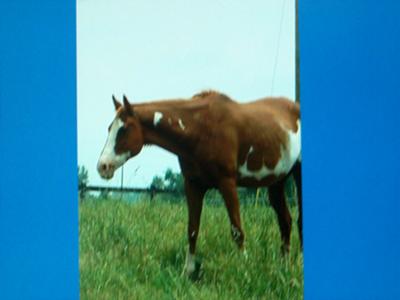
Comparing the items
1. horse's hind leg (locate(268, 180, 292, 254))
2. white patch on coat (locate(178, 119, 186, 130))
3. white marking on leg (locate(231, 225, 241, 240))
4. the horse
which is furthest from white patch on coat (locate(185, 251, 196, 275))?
white patch on coat (locate(178, 119, 186, 130))

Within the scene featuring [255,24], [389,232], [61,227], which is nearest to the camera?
[389,232]

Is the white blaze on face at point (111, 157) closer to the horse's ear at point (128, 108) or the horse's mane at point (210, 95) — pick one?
the horse's ear at point (128, 108)

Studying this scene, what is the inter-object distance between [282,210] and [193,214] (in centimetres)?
27

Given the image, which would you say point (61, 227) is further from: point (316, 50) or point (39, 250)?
point (316, 50)

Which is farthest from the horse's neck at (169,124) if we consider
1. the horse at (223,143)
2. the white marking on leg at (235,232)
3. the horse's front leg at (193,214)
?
the white marking on leg at (235,232)

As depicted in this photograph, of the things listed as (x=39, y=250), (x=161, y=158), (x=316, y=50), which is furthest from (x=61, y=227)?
(x=316, y=50)

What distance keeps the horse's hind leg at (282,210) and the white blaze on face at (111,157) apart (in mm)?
470

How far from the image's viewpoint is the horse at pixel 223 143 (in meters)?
1.89

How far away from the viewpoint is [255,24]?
191cm

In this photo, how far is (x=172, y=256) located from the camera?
194 cm

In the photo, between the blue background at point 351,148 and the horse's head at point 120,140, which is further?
the horse's head at point 120,140

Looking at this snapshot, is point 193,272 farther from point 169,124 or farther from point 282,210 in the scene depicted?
point 169,124

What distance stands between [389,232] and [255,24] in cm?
71

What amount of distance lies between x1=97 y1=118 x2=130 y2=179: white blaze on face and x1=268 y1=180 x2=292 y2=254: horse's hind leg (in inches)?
18.5
